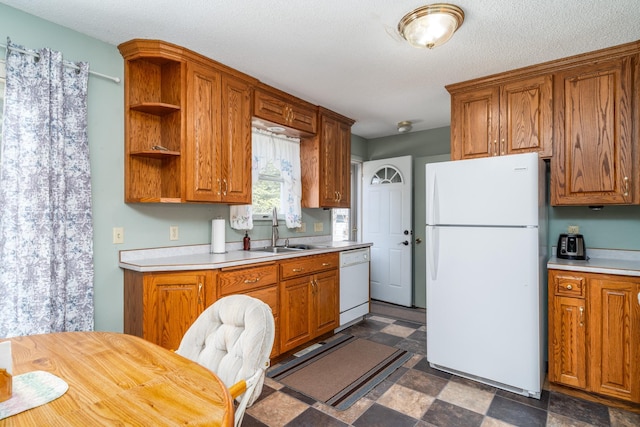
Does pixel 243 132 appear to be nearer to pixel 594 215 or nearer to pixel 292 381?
pixel 292 381

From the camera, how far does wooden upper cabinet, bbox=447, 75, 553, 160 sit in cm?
261

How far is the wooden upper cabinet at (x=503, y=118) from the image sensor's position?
261 cm

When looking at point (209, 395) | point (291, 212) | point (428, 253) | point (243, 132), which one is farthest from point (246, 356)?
point (291, 212)

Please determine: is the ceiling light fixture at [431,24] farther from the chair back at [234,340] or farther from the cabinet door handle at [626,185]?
the chair back at [234,340]

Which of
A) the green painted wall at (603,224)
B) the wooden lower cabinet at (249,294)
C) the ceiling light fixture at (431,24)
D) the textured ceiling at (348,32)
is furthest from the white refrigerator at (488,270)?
the wooden lower cabinet at (249,294)

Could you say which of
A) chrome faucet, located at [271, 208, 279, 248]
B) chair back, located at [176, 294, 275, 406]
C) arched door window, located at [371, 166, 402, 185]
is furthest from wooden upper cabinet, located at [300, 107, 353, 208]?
chair back, located at [176, 294, 275, 406]

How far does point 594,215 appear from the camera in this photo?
109 inches

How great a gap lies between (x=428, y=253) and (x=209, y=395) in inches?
82.2

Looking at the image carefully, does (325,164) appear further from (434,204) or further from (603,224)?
(603,224)

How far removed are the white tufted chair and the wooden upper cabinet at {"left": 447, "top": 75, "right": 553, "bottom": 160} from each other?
2.44m

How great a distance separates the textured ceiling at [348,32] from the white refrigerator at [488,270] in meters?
0.79

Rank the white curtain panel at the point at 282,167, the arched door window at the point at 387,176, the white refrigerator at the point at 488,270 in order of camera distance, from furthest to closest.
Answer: the arched door window at the point at 387,176 < the white curtain panel at the point at 282,167 < the white refrigerator at the point at 488,270

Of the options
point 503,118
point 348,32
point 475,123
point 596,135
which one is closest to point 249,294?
point 348,32

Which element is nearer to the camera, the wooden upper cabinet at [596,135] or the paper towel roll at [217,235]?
the wooden upper cabinet at [596,135]
